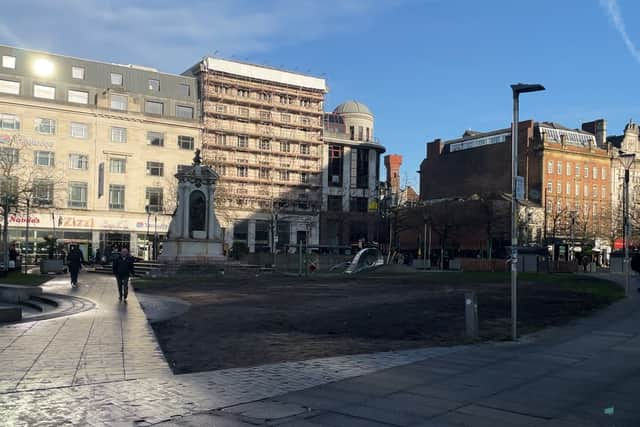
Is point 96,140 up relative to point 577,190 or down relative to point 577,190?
up

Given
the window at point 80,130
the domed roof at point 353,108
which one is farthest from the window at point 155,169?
the domed roof at point 353,108

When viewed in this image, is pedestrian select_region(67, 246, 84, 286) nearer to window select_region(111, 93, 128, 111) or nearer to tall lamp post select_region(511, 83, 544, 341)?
tall lamp post select_region(511, 83, 544, 341)

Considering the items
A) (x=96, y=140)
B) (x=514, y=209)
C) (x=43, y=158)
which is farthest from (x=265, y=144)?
(x=514, y=209)

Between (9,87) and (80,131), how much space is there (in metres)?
7.98

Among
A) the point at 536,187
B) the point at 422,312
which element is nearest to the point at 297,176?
the point at 536,187

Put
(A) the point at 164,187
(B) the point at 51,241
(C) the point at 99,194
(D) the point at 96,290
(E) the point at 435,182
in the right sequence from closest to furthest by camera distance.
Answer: (D) the point at 96,290
(B) the point at 51,241
(C) the point at 99,194
(A) the point at 164,187
(E) the point at 435,182

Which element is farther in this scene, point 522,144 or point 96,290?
point 522,144

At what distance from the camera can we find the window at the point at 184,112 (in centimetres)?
7661

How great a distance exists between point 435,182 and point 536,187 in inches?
722

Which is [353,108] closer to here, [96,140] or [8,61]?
[96,140]

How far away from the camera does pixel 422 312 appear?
1730 centimetres

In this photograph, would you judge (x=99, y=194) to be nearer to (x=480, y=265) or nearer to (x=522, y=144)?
(x=480, y=265)

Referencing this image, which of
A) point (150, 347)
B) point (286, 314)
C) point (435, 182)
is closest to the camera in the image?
point (150, 347)

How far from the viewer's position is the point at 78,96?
→ 228 feet
